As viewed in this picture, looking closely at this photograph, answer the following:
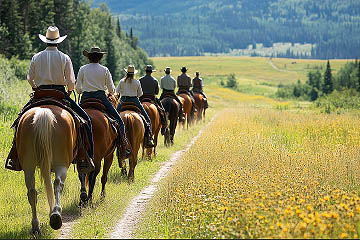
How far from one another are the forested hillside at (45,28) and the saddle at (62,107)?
1448 inches

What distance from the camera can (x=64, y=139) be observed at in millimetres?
8172

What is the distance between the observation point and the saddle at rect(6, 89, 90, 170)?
8531mm

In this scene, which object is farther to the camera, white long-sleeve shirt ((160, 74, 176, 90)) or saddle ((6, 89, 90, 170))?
white long-sleeve shirt ((160, 74, 176, 90))

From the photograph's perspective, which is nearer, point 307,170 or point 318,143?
point 307,170

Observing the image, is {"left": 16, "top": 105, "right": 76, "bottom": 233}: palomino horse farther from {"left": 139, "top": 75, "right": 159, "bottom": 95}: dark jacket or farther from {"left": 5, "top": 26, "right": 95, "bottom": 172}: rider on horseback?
{"left": 139, "top": 75, "right": 159, "bottom": 95}: dark jacket

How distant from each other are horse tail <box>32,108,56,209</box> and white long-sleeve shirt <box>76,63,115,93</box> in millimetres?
2796

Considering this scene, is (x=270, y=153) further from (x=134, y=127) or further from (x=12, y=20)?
(x=12, y=20)

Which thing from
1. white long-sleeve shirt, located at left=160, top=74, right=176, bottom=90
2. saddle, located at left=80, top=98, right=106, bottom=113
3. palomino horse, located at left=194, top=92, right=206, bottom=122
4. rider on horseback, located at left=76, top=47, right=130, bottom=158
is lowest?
palomino horse, located at left=194, top=92, right=206, bottom=122

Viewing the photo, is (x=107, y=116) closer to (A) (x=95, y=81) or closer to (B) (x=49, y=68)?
(A) (x=95, y=81)

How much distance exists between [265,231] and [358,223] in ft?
4.11

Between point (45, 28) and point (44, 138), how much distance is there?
5531cm

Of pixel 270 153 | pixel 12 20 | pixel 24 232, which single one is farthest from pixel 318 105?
pixel 24 232

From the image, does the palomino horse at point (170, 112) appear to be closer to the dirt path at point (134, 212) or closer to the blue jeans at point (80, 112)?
the dirt path at point (134, 212)

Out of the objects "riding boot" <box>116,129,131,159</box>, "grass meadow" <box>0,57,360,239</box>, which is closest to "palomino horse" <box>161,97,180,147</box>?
"grass meadow" <box>0,57,360,239</box>
